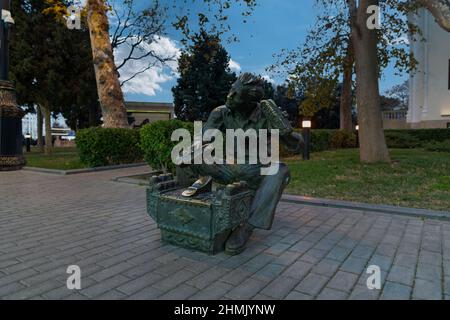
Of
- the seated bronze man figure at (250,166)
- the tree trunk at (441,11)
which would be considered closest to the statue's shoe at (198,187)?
the seated bronze man figure at (250,166)

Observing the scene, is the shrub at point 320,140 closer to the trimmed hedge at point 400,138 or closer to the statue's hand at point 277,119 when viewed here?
the trimmed hedge at point 400,138

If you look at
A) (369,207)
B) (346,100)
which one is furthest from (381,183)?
(346,100)

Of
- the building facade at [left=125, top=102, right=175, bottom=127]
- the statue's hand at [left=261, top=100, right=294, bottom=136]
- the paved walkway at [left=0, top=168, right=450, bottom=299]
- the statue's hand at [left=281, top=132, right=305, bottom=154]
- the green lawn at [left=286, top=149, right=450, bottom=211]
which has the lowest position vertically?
the paved walkway at [left=0, top=168, right=450, bottom=299]

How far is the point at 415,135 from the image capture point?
18.9 meters

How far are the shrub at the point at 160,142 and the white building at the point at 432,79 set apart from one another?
20.7 m

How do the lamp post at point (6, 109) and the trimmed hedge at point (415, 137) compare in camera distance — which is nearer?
the lamp post at point (6, 109)

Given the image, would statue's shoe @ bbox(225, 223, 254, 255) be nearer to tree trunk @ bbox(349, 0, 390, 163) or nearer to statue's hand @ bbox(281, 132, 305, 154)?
statue's hand @ bbox(281, 132, 305, 154)

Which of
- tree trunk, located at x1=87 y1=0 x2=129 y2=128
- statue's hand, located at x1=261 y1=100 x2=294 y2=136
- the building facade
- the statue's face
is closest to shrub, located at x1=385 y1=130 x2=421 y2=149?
tree trunk, located at x1=87 y1=0 x2=129 y2=128

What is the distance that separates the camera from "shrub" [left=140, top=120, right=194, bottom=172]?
24.3 feet

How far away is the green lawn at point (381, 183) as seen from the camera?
5273 millimetres

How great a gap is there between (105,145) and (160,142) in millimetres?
3353

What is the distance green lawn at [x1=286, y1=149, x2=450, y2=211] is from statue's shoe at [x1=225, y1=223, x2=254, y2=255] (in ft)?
9.38
